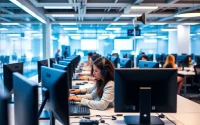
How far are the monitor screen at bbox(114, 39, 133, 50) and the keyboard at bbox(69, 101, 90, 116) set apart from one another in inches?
488

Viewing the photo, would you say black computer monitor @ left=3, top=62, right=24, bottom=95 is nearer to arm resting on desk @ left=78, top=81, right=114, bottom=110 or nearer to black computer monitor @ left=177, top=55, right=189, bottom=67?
arm resting on desk @ left=78, top=81, right=114, bottom=110

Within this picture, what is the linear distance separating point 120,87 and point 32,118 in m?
1.06

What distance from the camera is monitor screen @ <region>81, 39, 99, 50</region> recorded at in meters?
14.5

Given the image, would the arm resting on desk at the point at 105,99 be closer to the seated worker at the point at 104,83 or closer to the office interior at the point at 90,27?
the seated worker at the point at 104,83

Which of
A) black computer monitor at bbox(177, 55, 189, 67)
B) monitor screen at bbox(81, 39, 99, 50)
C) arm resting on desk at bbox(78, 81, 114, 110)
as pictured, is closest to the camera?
arm resting on desk at bbox(78, 81, 114, 110)

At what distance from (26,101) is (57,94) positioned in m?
0.46

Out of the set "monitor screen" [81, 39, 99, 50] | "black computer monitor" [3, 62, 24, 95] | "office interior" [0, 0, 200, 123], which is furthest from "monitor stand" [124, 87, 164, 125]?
"monitor screen" [81, 39, 99, 50]

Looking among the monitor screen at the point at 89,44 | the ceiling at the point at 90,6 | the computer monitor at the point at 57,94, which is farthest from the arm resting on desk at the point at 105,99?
the monitor screen at the point at 89,44

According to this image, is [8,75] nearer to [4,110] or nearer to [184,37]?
[4,110]

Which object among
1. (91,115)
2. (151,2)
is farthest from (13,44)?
Result: (91,115)

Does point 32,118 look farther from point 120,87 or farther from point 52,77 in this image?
point 120,87

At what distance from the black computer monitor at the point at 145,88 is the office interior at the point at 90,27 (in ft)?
5.03

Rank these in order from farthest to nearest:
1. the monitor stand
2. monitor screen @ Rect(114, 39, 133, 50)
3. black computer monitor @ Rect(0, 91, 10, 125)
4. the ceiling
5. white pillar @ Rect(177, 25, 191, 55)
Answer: monitor screen @ Rect(114, 39, 133, 50)
white pillar @ Rect(177, 25, 191, 55)
the ceiling
the monitor stand
black computer monitor @ Rect(0, 91, 10, 125)

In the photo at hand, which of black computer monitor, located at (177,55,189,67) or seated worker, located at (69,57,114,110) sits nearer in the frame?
seated worker, located at (69,57,114,110)
